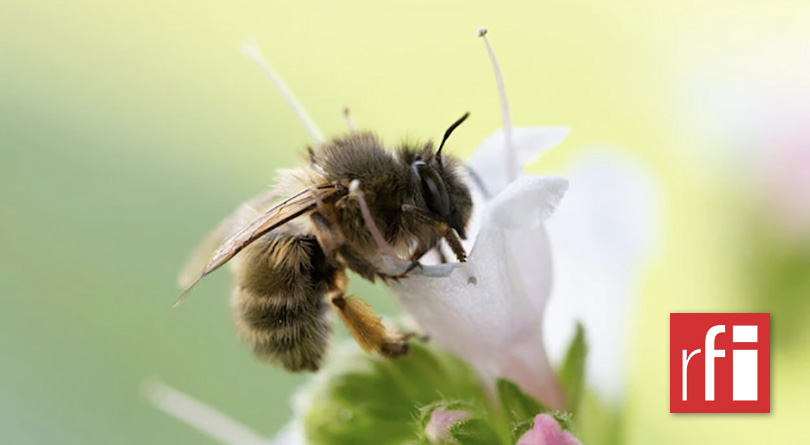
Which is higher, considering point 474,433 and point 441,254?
point 441,254

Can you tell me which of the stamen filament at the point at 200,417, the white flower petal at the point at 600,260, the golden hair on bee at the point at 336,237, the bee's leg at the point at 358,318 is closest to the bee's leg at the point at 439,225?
the golden hair on bee at the point at 336,237

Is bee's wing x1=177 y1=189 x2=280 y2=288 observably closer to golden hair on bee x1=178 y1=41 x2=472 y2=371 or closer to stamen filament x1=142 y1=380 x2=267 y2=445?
golden hair on bee x1=178 y1=41 x2=472 y2=371

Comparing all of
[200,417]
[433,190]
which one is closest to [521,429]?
[433,190]

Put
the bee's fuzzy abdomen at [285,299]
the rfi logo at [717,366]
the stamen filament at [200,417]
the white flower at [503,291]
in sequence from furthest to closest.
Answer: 1. the stamen filament at [200,417]
2. the rfi logo at [717,366]
3. the bee's fuzzy abdomen at [285,299]
4. the white flower at [503,291]

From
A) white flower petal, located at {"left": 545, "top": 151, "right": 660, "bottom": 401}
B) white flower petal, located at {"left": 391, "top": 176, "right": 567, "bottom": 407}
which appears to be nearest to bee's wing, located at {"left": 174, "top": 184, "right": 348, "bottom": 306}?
white flower petal, located at {"left": 391, "top": 176, "right": 567, "bottom": 407}

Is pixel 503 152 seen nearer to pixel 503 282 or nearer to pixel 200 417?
pixel 503 282

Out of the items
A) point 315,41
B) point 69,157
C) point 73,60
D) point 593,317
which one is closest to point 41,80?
point 73,60

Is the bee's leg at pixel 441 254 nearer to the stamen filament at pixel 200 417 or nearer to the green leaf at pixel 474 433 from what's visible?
the green leaf at pixel 474 433
